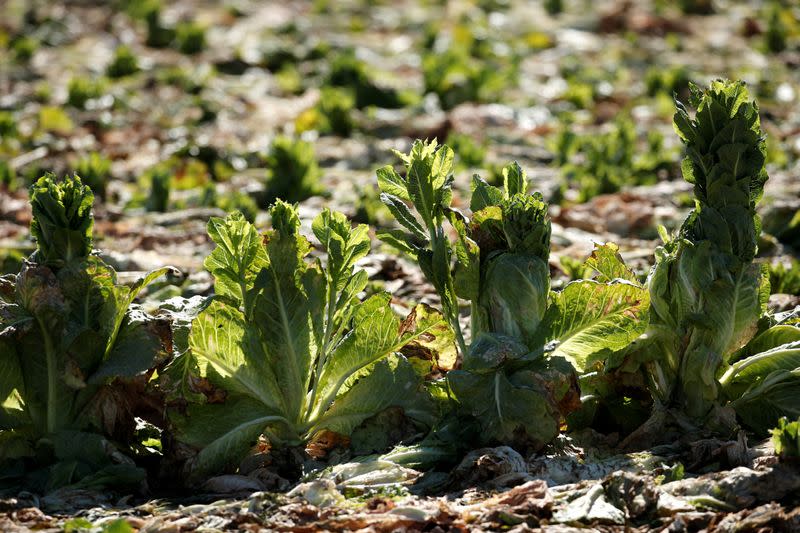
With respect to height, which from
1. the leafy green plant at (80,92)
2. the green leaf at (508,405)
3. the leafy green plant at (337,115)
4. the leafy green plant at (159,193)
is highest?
the leafy green plant at (80,92)

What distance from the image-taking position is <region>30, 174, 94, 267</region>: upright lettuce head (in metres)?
3.51

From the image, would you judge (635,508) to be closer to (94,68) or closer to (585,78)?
(585,78)

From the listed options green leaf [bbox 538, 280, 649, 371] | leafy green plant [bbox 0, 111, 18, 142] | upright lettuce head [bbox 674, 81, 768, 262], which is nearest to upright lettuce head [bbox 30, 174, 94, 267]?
green leaf [bbox 538, 280, 649, 371]

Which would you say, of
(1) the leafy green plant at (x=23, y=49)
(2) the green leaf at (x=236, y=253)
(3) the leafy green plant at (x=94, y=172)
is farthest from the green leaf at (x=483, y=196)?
(1) the leafy green plant at (x=23, y=49)

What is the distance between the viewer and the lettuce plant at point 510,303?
3426mm

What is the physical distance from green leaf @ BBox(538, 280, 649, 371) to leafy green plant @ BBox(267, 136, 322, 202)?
11.7 ft

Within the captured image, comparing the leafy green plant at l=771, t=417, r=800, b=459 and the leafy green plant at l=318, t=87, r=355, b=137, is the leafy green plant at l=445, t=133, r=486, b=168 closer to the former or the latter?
the leafy green plant at l=318, t=87, r=355, b=137

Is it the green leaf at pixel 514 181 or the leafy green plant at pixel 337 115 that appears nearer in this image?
the green leaf at pixel 514 181

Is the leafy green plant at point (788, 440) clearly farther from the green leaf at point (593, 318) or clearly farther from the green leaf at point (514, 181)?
the green leaf at point (514, 181)

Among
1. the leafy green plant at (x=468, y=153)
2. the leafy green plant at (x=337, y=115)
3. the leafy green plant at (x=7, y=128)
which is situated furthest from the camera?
the leafy green plant at (x=337, y=115)

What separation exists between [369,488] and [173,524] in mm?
591

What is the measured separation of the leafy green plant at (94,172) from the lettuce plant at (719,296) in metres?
4.35

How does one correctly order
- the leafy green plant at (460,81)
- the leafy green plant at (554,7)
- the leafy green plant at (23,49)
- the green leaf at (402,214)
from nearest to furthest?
the green leaf at (402,214) < the leafy green plant at (460,81) < the leafy green plant at (23,49) < the leafy green plant at (554,7)

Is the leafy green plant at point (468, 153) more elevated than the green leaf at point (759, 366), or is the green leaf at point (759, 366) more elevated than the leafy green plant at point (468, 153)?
the leafy green plant at point (468, 153)
